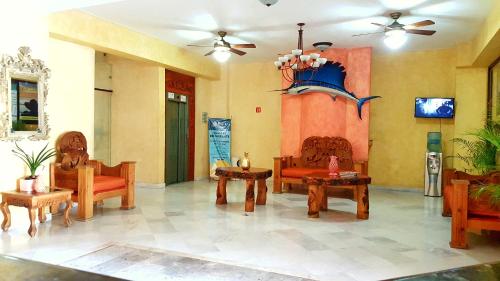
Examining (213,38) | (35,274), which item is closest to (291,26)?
(213,38)

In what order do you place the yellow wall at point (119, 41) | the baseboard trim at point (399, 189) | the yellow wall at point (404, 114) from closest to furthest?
1. the yellow wall at point (119, 41)
2. the yellow wall at point (404, 114)
3. the baseboard trim at point (399, 189)

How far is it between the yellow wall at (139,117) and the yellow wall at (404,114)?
437 cm

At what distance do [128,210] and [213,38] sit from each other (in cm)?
330

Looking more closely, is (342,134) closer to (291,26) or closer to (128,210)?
(291,26)

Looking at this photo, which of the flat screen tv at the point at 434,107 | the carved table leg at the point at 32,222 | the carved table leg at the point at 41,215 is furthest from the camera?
the flat screen tv at the point at 434,107

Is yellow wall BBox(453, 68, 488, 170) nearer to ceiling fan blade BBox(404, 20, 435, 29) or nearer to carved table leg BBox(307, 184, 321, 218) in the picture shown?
→ ceiling fan blade BBox(404, 20, 435, 29)

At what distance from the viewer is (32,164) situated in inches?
177

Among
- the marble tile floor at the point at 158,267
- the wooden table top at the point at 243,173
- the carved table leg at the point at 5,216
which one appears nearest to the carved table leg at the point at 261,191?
the wooden table top at the point at 243,173

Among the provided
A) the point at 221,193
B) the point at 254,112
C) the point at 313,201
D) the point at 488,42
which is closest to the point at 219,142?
the point at 254,112

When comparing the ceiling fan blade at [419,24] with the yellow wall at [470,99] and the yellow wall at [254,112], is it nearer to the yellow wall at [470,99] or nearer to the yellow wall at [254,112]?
the yellow wall at [470,99]

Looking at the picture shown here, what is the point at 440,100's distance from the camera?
23.7 ft

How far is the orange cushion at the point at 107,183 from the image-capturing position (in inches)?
198

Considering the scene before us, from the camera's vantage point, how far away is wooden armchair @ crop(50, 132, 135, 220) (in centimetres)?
476

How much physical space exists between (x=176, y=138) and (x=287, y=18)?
3838mm
